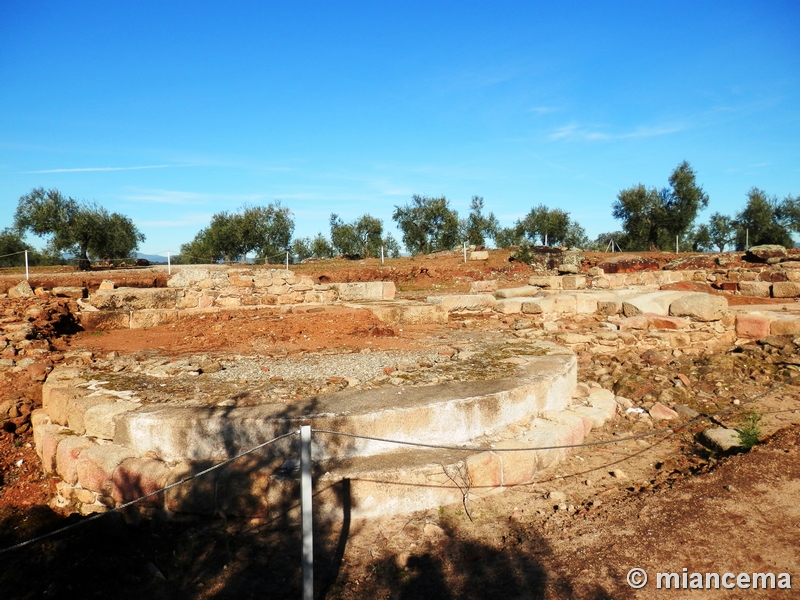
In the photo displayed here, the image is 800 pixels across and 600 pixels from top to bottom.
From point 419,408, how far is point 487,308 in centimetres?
544

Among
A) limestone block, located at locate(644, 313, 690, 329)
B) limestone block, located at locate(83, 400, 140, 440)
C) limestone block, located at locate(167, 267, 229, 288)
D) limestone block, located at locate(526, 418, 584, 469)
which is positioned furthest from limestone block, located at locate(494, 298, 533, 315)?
limestone block, located at locate(83, 400, 140, 440)

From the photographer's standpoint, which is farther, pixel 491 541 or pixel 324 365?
pixel 324 365

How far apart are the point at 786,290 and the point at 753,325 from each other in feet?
16.9

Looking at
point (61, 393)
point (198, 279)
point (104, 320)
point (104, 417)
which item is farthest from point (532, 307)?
point (104, 320)

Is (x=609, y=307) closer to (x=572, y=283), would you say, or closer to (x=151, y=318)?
(x=572, y=283)

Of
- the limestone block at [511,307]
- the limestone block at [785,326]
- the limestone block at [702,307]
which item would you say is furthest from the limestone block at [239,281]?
the limestone block at [785,326]

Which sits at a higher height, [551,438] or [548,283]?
[548,283]

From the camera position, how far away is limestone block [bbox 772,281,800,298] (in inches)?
468

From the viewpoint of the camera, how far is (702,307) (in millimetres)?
8320

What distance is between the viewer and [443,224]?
37188mm

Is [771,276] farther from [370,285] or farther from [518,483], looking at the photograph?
[518,483]

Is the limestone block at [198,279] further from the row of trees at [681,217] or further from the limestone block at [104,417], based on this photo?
the row of trees at [681,217]

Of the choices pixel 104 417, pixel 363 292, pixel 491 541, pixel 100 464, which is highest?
pixel 363 292

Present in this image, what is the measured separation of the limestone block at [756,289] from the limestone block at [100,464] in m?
14.1
